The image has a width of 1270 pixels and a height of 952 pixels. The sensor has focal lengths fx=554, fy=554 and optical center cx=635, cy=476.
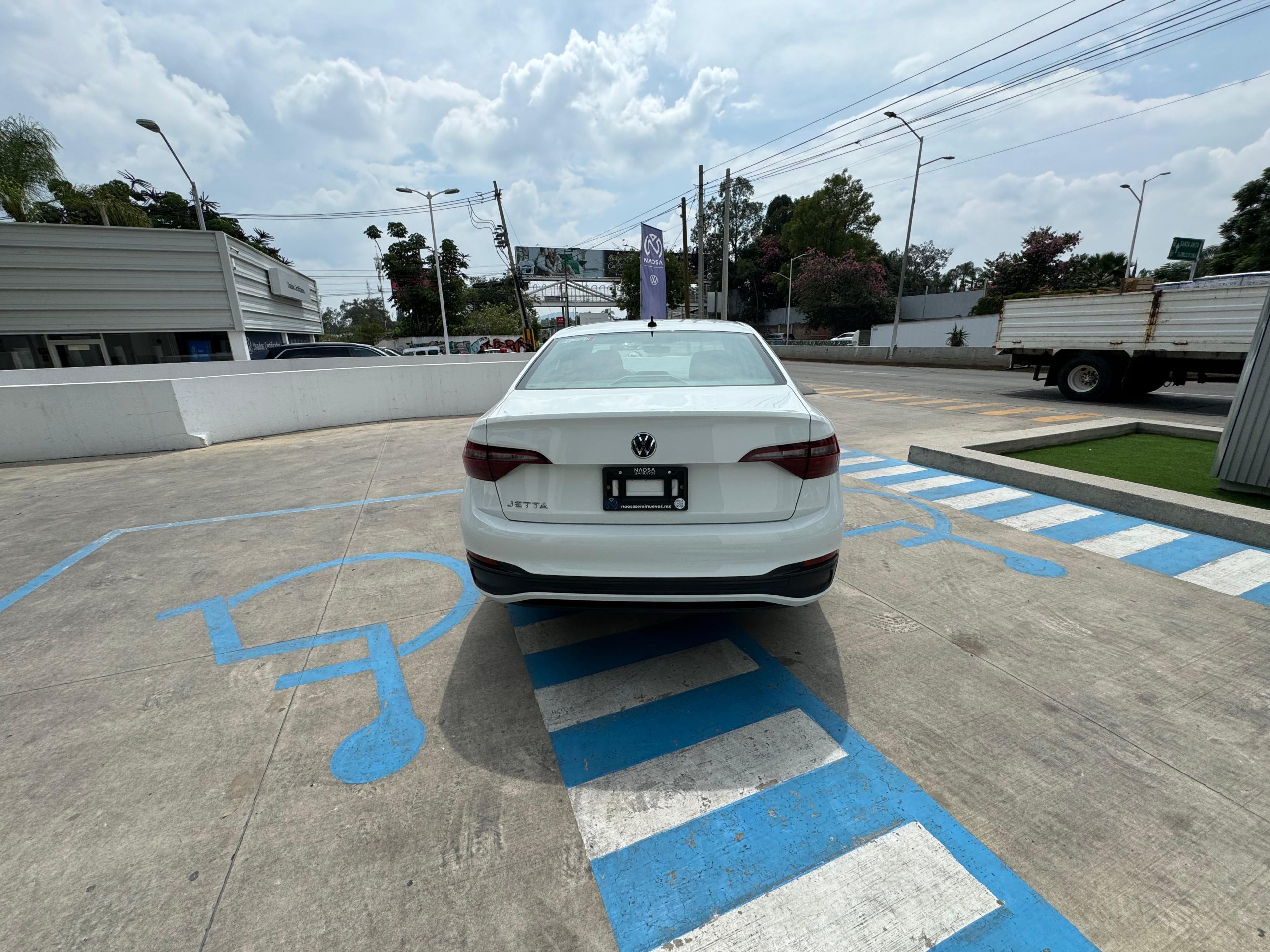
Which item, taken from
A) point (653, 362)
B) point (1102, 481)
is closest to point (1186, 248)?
point (1102, 481)

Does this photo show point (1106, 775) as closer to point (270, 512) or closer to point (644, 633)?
point (644, 633)

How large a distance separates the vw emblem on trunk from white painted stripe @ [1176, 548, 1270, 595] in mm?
3779

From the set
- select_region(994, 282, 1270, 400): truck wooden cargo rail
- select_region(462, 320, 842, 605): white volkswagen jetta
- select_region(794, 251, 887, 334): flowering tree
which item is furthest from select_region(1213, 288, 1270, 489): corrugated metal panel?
select_region(794, 251, 887, 334): flowering tree

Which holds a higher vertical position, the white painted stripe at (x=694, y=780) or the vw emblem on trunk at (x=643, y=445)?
the vw emblem on trunk at (x=643, y=445)

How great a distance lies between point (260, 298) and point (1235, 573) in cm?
2721

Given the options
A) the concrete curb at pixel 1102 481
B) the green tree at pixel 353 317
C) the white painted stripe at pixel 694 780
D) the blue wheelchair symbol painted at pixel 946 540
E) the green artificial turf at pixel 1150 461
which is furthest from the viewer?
the green tree at pixel 353 317

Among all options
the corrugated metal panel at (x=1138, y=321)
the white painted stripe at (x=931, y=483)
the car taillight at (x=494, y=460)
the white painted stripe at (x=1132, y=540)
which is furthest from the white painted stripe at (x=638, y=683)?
the corrugated metal panel at (x=1138, y=321)

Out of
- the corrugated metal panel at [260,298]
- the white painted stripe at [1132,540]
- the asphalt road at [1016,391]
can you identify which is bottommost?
the asphalt road at [1016,391]

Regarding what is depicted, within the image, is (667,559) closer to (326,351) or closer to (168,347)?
(326,351)

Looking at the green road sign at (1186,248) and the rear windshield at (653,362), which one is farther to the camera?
the green road sign at (1186,248)

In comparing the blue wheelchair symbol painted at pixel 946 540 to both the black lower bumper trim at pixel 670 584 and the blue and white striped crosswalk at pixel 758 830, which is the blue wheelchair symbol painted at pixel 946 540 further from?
the blue and white striped crosswalk at pixel 758 830

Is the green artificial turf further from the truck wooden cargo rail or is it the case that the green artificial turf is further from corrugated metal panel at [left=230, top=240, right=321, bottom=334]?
corrugated metal panel at [left=230, top=240, right=321, bottom=334]

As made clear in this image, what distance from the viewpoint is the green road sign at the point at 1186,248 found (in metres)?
20.7

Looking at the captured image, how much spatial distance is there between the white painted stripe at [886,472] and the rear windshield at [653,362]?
3.27 metres
